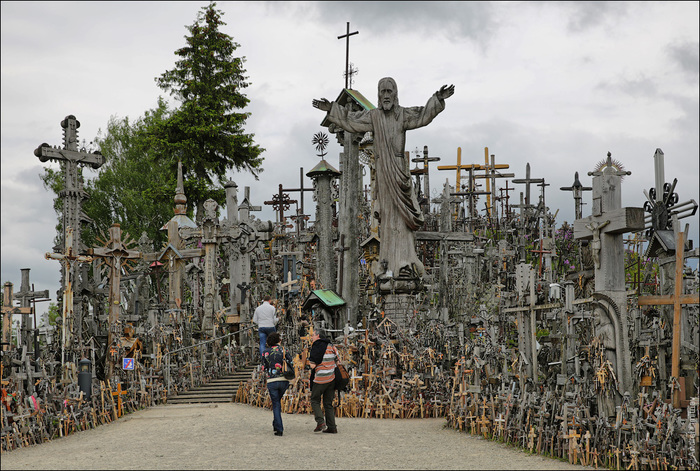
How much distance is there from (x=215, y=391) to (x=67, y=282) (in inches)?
150

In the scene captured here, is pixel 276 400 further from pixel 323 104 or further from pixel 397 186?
pixel 323 104

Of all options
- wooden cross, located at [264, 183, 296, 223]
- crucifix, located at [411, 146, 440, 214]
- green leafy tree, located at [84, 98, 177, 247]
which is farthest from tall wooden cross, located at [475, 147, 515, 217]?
green leafy tree, located at [84, 98, 177, 247]

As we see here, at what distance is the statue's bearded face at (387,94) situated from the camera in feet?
49.7

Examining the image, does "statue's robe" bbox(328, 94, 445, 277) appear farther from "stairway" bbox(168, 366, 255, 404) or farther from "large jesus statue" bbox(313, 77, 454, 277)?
"stairway" bbox(168, 366, 255, 404)

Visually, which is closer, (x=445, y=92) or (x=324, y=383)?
(x=324, y=383)

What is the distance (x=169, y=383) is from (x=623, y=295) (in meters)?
9.14

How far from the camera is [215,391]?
1588 centimetres

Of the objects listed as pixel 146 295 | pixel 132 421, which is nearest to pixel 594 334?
pixel 132 421

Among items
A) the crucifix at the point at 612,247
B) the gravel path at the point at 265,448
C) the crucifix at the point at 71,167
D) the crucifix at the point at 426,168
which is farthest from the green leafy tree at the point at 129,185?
A: the crucifix at the point at 612,247

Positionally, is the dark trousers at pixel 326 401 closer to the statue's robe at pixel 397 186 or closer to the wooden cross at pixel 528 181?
the statue's robe at pixel 397 186

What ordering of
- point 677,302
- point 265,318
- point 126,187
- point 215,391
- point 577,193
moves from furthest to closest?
point 126,187
point 577,193
point 215,391
point 265,318
point 677,302

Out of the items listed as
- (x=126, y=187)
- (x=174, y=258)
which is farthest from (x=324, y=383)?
(x=126, y=187)

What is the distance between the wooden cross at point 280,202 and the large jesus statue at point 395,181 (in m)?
11.6

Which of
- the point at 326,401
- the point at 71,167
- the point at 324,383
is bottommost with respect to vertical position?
the point at 326,401
